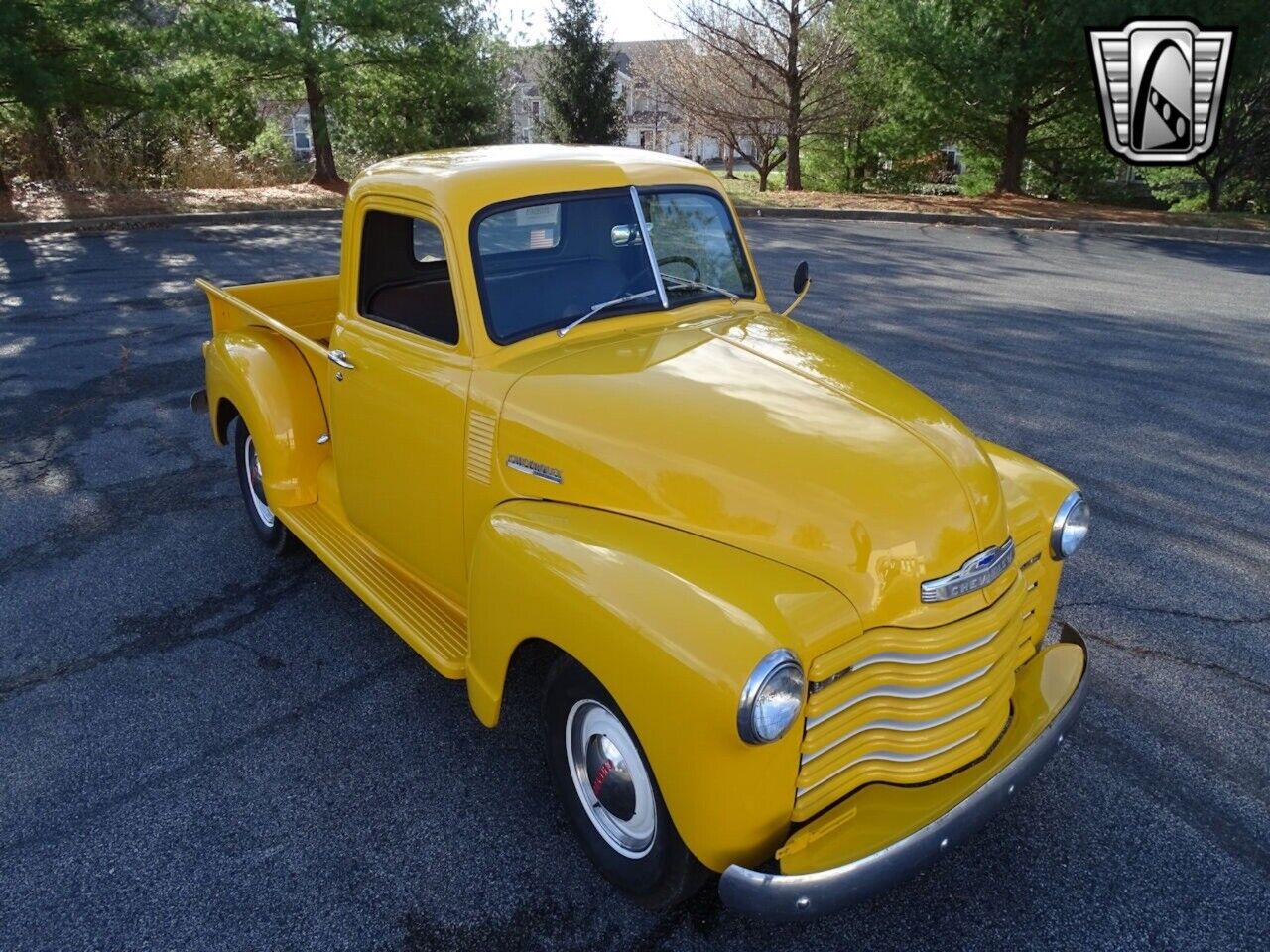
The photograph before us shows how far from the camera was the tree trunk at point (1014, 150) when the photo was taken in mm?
17578

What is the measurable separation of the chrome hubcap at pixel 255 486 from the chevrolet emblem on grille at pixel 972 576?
11.4 ft

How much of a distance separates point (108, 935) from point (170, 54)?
17.5 m

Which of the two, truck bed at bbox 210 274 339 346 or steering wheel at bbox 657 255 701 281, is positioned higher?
steering wheel at bbox 657 255 701 281

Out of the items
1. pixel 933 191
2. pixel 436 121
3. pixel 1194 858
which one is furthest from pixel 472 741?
pixel 933 191

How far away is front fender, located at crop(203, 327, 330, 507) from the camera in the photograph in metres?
4.03

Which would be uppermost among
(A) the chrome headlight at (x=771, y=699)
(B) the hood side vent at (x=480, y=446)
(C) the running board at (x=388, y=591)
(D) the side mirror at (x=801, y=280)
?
(D) the side mirror at (x=801, y=280)

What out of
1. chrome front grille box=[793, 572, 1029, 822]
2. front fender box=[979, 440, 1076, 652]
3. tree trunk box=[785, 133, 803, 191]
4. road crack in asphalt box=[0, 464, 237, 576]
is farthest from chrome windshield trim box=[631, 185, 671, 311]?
tree trunk box=[785, 133, 803, 191]

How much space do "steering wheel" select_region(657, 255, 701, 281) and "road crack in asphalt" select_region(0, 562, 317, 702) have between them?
231cm


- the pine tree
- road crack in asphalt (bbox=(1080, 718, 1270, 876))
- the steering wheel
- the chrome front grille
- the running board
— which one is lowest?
road crack in asphalt (bbox=(1080, 718, 1270, 876))

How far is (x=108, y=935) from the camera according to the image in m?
2.39

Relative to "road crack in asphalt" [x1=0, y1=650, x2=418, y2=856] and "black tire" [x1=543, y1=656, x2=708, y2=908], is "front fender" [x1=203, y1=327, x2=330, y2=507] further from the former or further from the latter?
"black tire" [x1=543, y1=656, x2=708, y2=908]

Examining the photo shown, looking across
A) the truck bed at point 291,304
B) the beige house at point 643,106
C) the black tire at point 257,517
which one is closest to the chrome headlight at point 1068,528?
the black tire at point 257,517

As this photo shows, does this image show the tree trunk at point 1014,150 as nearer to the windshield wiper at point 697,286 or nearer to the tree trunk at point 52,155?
the windshield wiper at point 697,286

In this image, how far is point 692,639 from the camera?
1997 mm
